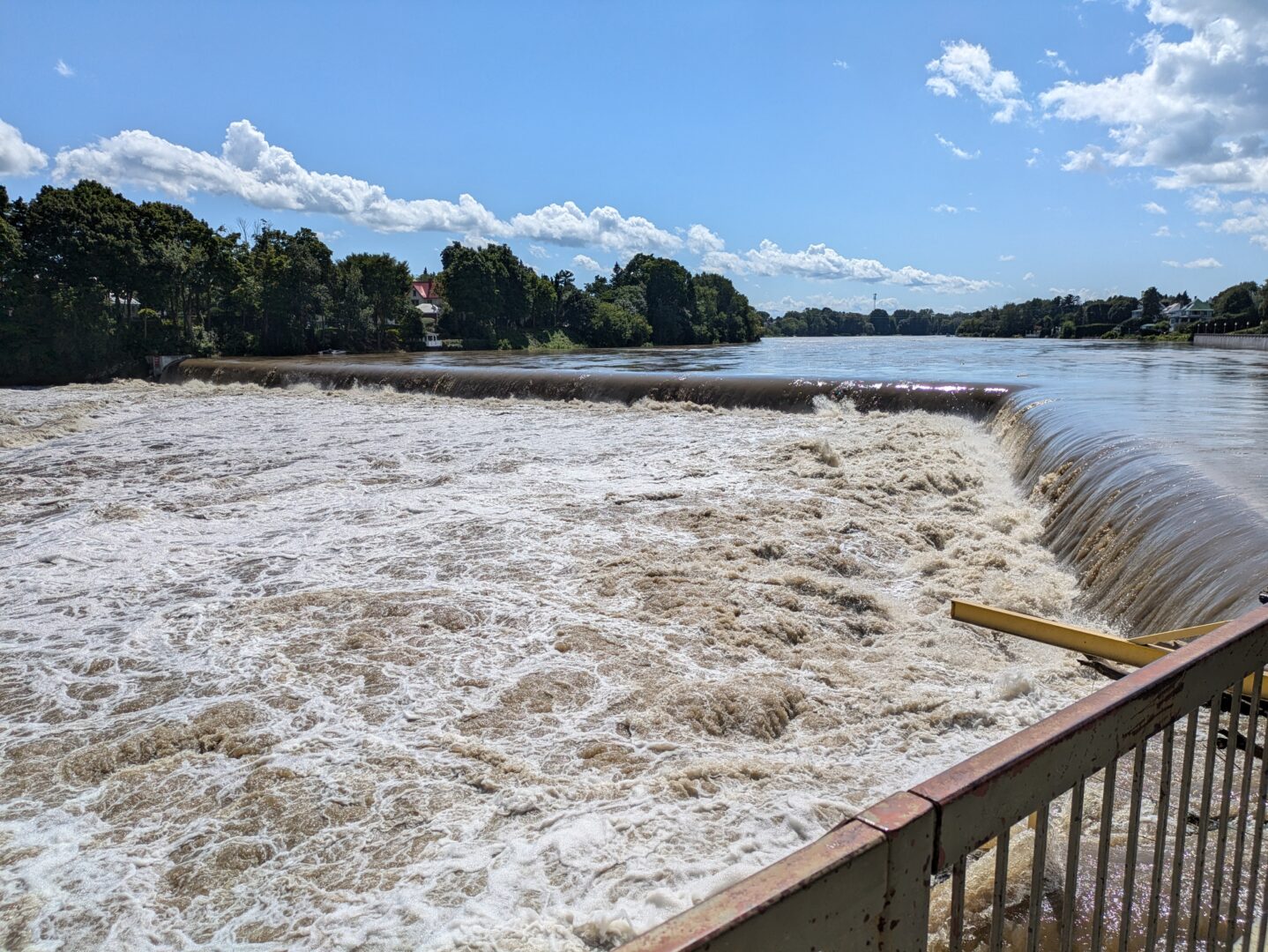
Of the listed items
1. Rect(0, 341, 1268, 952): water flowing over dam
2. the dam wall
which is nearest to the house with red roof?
Rect(0, 341, 1268, 952): water flowing over dam

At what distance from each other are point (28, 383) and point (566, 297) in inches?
1809

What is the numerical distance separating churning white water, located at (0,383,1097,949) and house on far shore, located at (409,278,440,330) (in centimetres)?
5416

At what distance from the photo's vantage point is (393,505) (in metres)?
9.79

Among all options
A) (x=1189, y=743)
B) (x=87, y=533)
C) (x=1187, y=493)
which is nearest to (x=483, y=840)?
(x=1189, y=743)

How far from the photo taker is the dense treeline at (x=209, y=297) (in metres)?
39.0

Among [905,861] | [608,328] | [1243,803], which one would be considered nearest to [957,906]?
[905,861]

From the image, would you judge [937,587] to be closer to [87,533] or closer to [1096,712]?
[1096,712]

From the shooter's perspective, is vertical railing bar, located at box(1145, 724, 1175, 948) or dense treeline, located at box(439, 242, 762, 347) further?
dense treeline, located at box(439, 242, 762, 347)

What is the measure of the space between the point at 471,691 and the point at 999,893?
13.3 feet

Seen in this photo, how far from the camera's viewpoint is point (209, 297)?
157ft

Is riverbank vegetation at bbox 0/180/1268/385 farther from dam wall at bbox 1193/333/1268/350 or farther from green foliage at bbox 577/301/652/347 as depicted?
dam wall at bbox 1193/333/1268/350

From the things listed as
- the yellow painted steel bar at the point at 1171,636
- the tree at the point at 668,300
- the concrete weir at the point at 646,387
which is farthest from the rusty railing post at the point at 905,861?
the tree at the point at 668,300

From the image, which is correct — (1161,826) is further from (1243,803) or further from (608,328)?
(608,328)

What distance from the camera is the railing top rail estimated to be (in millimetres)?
1180
